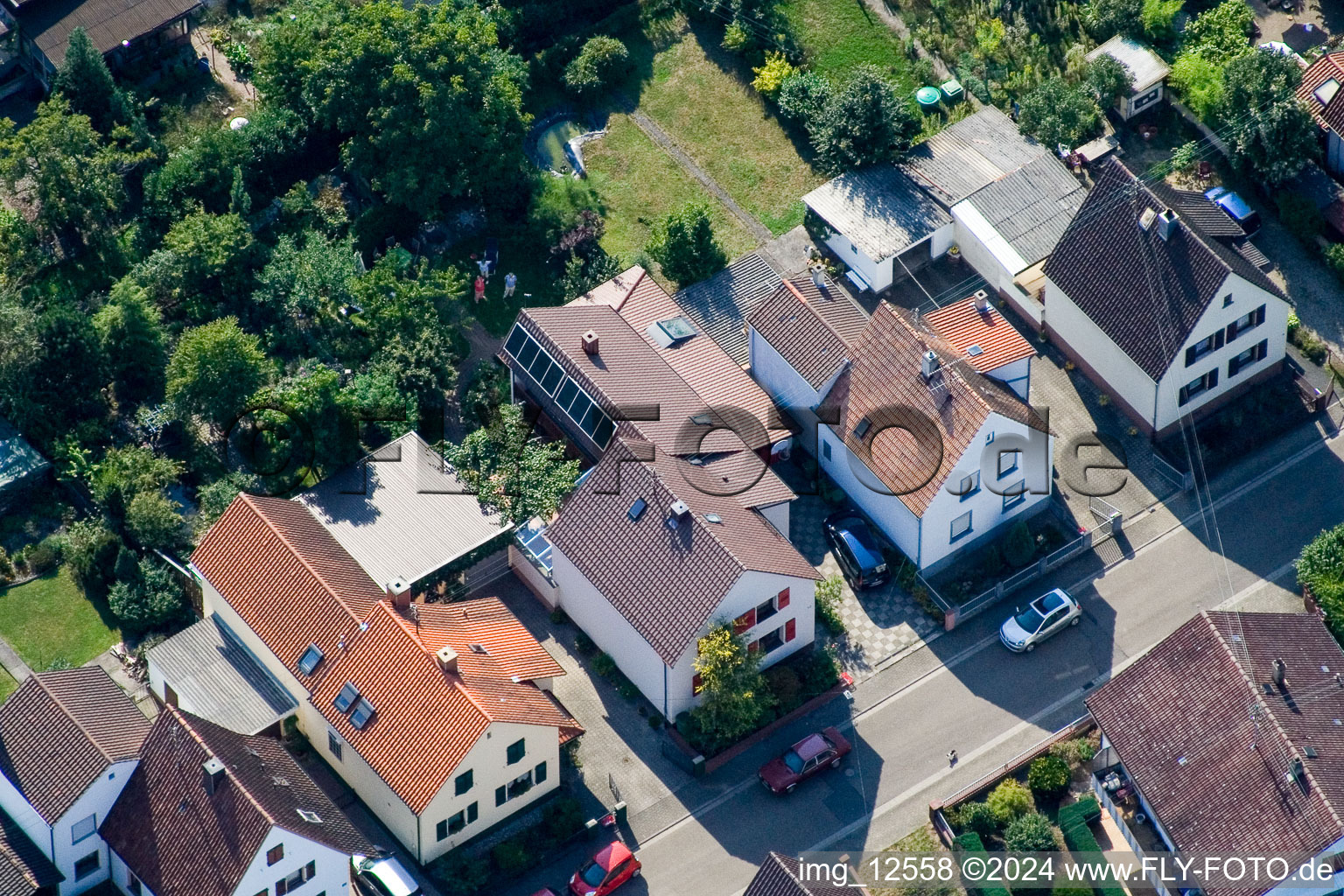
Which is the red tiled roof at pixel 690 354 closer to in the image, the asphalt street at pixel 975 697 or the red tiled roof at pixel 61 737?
the asphalt street at pixel 975 697

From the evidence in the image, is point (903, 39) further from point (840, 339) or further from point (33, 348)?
point (33, 348)

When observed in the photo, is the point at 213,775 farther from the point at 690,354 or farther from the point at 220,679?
the point at 690,354

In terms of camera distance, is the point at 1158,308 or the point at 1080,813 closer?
the point at 1080,813

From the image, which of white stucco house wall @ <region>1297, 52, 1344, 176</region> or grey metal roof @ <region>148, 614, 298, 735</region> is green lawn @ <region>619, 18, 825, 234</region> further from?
grey metal roof @ <region>148, 614, 298, 735</region>

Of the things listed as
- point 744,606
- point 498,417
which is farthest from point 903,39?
point 744,606

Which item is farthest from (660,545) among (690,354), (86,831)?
(86,831)

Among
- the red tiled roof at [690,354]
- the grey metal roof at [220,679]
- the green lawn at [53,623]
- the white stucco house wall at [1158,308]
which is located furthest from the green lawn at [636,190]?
the green lawn at [53,623]
